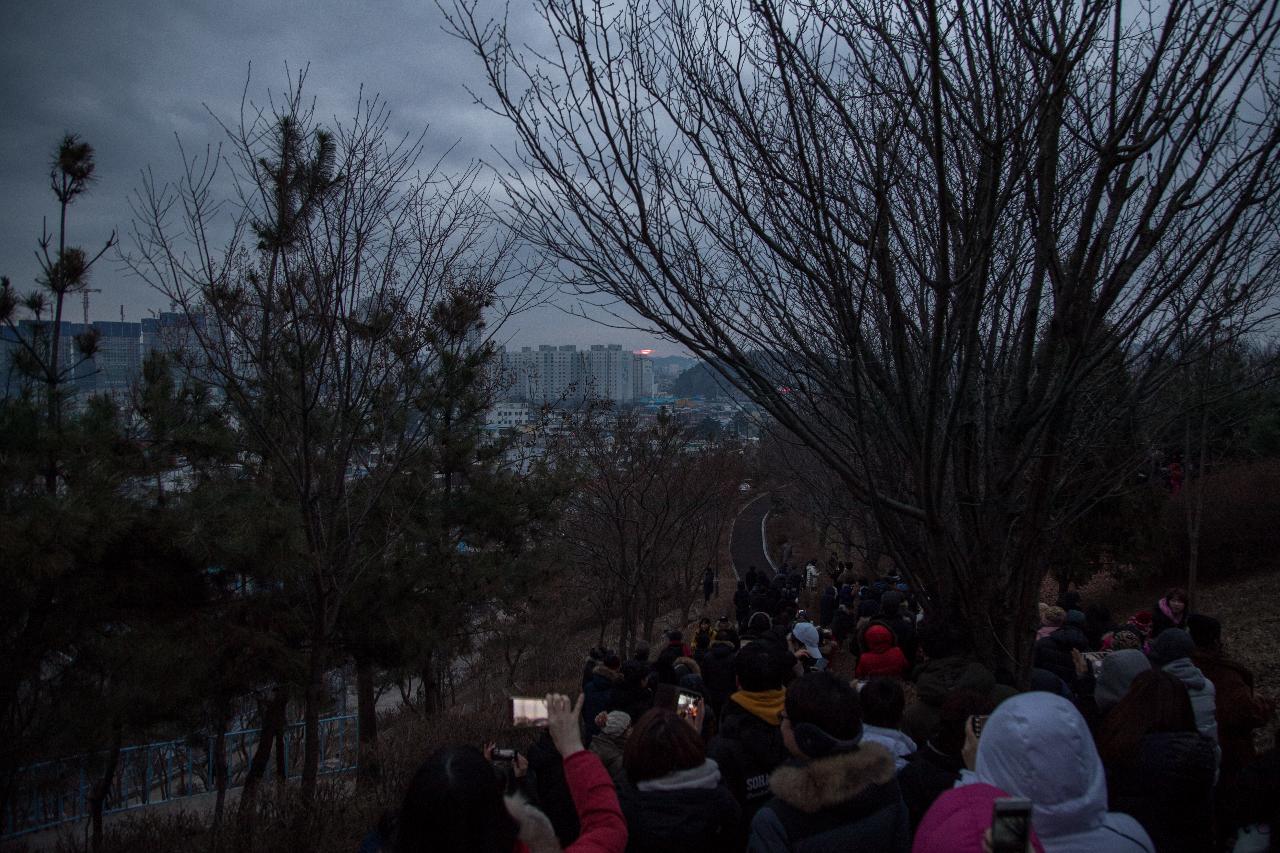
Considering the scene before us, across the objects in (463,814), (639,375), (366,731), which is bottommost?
(366,731)

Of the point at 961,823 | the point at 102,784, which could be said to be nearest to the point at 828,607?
the point at 102,784

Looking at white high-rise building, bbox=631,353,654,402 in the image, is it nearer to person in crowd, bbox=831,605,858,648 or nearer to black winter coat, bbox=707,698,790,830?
person in crowd, bbox=831,605,858,648

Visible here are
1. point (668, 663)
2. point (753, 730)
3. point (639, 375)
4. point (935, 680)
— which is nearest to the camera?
point (753, 730)

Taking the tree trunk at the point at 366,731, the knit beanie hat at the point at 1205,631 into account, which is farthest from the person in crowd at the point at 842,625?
the tree trunk at the point at 366,731


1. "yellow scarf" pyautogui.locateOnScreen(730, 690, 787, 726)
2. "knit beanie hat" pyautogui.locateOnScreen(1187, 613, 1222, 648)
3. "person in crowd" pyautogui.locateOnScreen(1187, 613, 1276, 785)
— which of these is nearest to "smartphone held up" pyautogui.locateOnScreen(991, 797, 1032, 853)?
"yellow scarf" pyautogui.locateOnScreen(730, 690, 787, 726)

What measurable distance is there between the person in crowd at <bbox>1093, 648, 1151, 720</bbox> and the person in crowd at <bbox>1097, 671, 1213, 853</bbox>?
958mm

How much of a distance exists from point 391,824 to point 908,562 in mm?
2797

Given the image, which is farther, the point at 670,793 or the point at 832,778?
the point at 670,793

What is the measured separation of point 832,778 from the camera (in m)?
2.59

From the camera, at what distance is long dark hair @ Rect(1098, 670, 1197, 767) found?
323 centimetres

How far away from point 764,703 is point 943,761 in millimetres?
916

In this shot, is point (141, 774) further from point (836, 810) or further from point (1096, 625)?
point (1096, 625)

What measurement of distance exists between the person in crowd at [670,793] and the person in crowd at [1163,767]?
160 centimetres

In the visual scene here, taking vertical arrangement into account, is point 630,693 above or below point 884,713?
below
